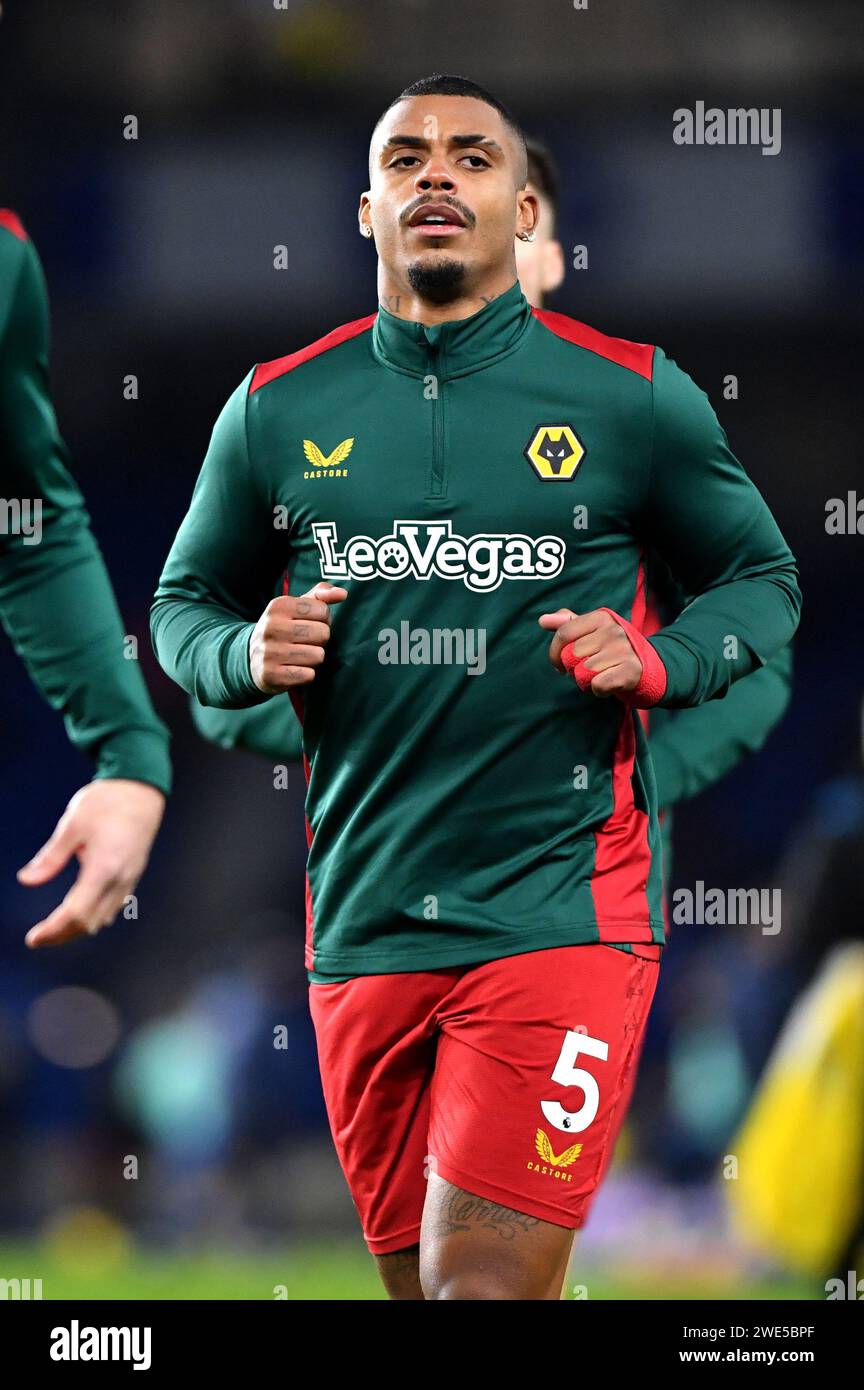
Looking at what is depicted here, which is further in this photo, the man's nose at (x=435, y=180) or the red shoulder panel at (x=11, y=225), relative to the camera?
the man's nose at (x=435, y=180)

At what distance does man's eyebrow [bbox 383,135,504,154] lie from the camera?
3031mm

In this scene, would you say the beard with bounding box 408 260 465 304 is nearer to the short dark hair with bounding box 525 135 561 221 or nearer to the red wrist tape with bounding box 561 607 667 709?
the red wrist tape with bounding box 561 607 667 709

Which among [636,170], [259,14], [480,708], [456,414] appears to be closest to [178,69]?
[259,14]

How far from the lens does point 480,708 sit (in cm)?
294

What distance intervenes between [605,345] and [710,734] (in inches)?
38.5

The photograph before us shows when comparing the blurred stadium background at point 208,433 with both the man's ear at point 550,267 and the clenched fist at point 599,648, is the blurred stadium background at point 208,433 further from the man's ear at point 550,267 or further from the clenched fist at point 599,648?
the clenched fist at point 599,648

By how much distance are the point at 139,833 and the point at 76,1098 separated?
2.86m

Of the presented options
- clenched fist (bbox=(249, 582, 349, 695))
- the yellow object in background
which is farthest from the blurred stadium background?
clenched fist (bbox=(249, 582, 349, 695))

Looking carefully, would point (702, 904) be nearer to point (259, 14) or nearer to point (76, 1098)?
point (76, 1098)

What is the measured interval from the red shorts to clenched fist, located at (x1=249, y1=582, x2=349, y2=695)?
→ 1.67ft

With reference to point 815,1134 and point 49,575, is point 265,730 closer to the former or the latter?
point 49,575

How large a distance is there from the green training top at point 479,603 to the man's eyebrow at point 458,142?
239 millimetres

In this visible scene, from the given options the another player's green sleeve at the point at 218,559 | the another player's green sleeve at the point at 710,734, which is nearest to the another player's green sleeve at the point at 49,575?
the another player's green sleeve at the point at 218,559

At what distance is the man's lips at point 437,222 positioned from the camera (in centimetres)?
298
